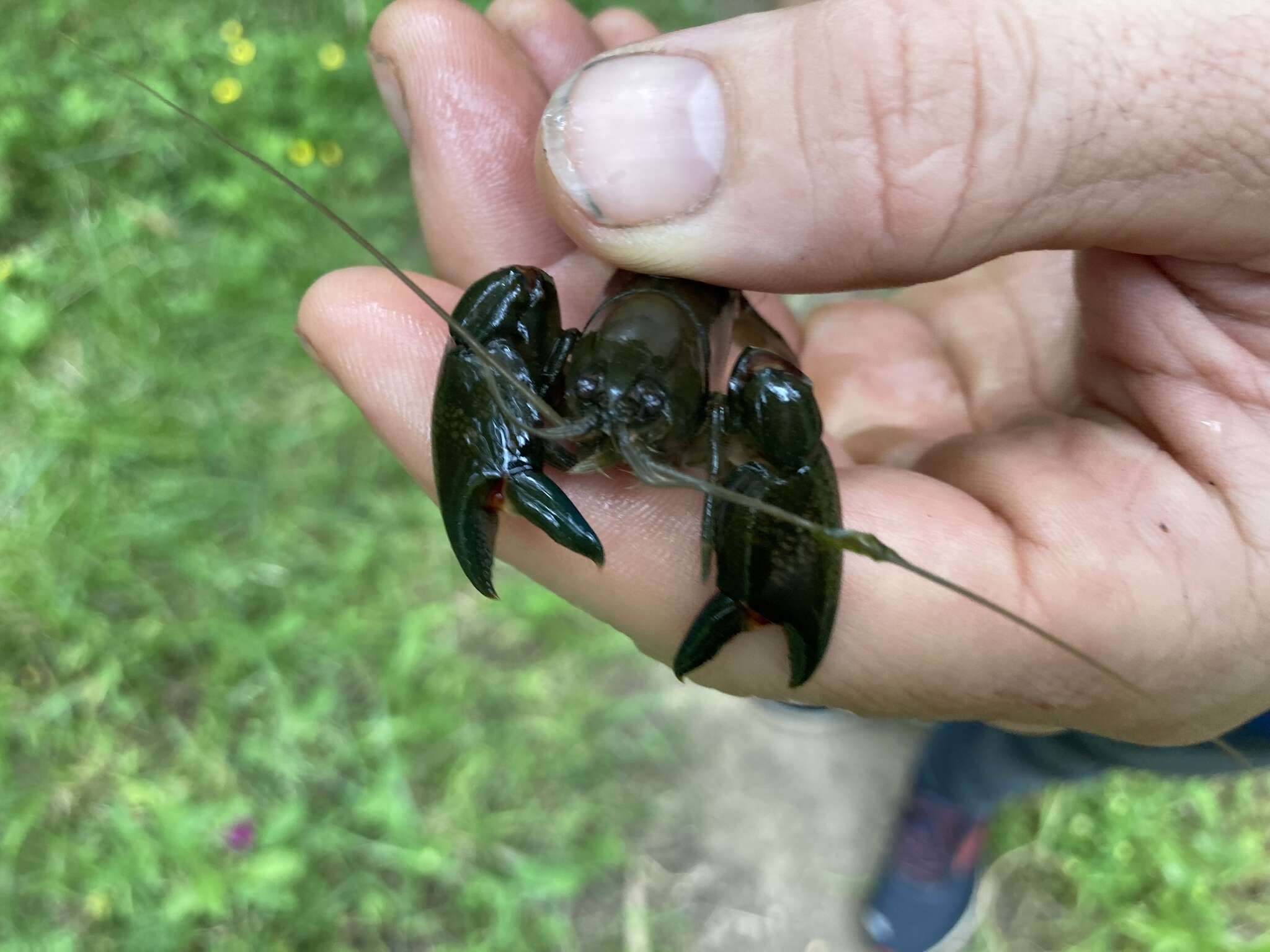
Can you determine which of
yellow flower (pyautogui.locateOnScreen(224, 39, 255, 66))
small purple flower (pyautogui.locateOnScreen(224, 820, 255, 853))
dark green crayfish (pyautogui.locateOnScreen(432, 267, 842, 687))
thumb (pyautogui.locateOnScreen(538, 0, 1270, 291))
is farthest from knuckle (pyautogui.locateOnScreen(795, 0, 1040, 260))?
yellow flower (pyautogui.locateOnScreen(224, 39, 255, 66))

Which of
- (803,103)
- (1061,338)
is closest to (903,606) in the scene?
(803,103)

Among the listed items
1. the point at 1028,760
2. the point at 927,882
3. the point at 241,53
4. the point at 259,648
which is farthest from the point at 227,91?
the point at 927,882

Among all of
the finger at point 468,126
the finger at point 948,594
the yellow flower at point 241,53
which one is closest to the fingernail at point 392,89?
the finger at point 468,126

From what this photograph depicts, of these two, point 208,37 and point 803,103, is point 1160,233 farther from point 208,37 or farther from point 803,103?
point 208,37

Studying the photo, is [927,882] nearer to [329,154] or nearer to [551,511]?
[551,511]

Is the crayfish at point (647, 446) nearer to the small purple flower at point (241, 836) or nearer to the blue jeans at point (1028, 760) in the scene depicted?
the blue jeans at point (1028, 760)

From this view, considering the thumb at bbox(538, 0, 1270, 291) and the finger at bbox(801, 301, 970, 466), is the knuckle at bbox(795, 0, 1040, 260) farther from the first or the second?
the finger at bbox(801, 301, 970, 466)
